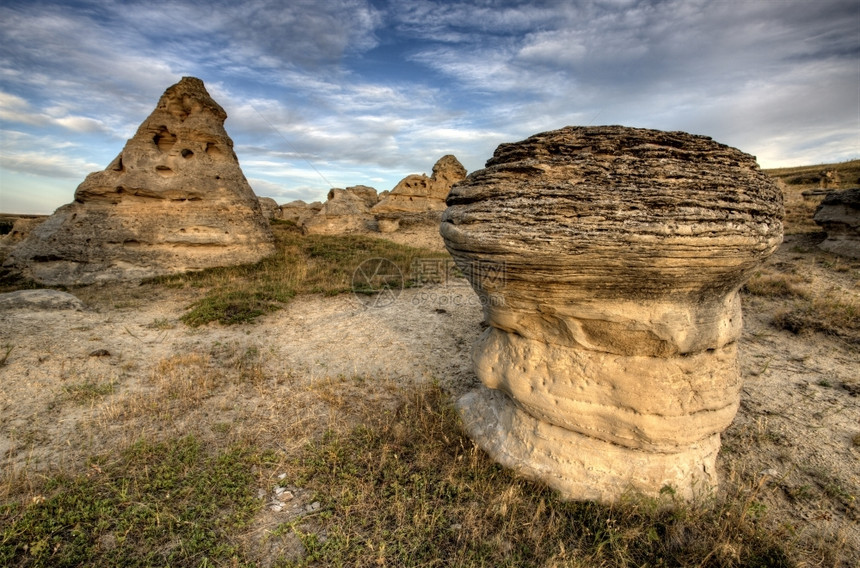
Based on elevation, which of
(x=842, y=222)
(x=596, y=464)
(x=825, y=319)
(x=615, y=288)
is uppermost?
(x=842, y=222)

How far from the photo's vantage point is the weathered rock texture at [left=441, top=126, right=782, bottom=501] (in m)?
2.99

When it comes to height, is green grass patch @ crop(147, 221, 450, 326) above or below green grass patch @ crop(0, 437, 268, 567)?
above

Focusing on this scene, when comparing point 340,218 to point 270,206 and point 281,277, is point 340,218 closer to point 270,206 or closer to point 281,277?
point 281,277

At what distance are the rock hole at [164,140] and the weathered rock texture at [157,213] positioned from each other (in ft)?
0.09

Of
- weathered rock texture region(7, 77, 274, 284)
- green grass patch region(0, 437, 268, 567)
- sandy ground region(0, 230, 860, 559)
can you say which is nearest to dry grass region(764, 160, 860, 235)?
sandy ground region(0, 230, 860, 559)

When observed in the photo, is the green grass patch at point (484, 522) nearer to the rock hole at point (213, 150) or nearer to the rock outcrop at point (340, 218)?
the rock hole at point (213, 150)

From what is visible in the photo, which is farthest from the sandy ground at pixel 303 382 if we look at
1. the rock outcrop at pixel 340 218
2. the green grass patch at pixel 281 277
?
the rock outcrop at pixel 340 218

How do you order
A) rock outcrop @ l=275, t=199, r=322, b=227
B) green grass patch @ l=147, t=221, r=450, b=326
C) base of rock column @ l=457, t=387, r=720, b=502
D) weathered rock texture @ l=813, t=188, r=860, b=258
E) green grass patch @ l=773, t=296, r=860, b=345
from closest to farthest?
base of rock column @ l=457, t=387, r=720, b=502, green grass patch @ l=773, t=296, r=860, b=345, green grass patch @ l=147, t=221, r=450, b=326, weathered rock texture @ l=813, t=188, r=860, b=258, rock outcrop @ l=275, t=199, r=322, b=227

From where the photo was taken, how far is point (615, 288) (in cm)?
328

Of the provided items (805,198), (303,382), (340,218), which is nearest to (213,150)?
(340,218)

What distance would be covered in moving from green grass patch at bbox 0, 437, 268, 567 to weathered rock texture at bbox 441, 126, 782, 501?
2647mm

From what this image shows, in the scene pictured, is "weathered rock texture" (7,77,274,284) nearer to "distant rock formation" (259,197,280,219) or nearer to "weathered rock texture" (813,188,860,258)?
"distant rock formation" (259,197,280,219)

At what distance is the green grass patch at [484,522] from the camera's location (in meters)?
2.88

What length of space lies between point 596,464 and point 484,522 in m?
1.29
